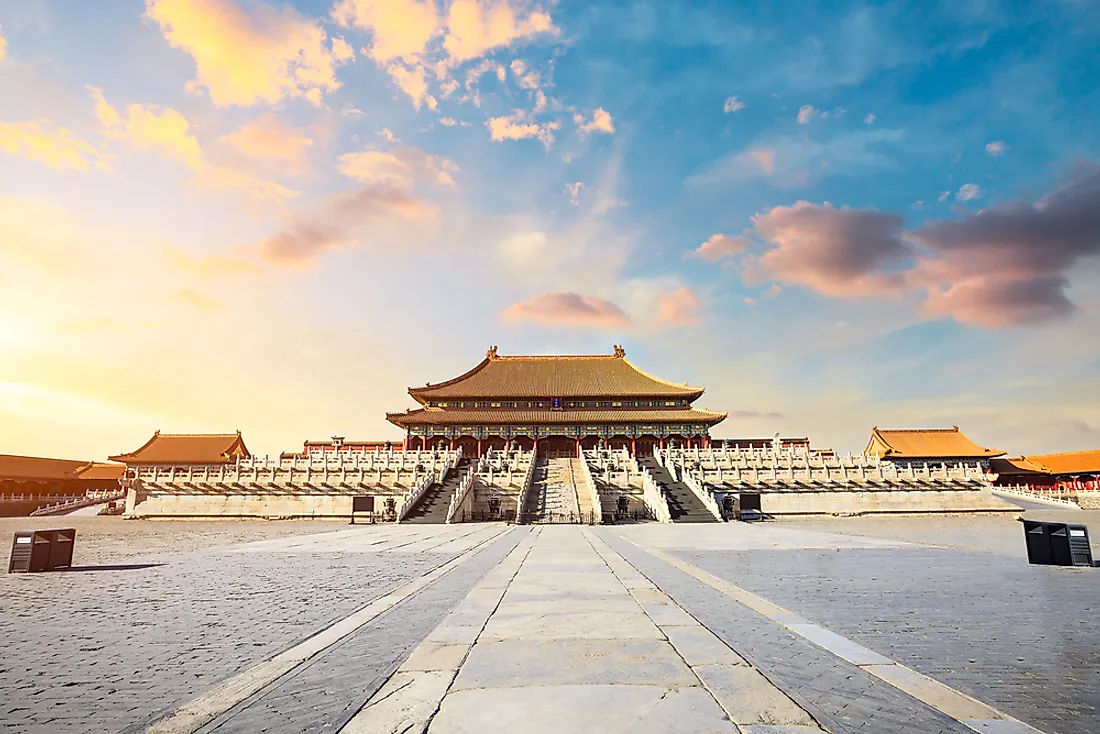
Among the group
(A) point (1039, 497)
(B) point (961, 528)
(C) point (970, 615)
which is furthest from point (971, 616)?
(A) point (1039, 497)

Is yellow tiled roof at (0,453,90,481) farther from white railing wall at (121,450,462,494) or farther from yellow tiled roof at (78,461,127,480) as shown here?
white railing wall at (121,450,462,494)

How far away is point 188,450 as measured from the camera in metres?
55.7

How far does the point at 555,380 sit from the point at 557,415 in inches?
247

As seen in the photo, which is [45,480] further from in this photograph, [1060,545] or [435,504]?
[1060,545]

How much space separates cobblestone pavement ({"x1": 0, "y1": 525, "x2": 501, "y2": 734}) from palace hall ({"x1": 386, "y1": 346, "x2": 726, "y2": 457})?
41.1 metres

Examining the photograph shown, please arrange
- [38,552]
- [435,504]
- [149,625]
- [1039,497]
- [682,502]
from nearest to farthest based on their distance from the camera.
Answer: [149,625] < [38,552] < [682,502] < [435,504] < [1039,497]

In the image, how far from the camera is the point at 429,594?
26.0ft

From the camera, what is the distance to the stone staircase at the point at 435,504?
1181 inches

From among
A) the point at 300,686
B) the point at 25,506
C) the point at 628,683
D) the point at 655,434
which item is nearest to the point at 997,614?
the point at 628,683

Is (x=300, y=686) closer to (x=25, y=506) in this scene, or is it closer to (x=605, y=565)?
(x=605, y=565)

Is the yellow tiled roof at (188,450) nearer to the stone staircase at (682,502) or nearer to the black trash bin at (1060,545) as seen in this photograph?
the stone staircase at (682,502)

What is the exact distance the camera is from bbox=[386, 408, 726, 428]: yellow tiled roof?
53375 mm

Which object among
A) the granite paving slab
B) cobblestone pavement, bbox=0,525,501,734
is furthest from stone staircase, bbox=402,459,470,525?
the granite paving slab

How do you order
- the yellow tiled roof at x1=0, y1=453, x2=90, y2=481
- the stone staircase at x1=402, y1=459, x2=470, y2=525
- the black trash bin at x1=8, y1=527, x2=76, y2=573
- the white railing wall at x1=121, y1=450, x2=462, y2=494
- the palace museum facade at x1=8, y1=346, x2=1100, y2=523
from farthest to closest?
the yellow tiled roof at x1=0, y1=453, x2=90, y2=481
the white railing wall at x1=121, y1=450, x2=462, y2=494
the palace museum facade at x1=8, y1=346, x2=1100, y2=523
the stone staircase at x1=402, y1=459, x2=470, y2=525
the black trash bin at x1=8, y1=527, x2=76, y2=573
